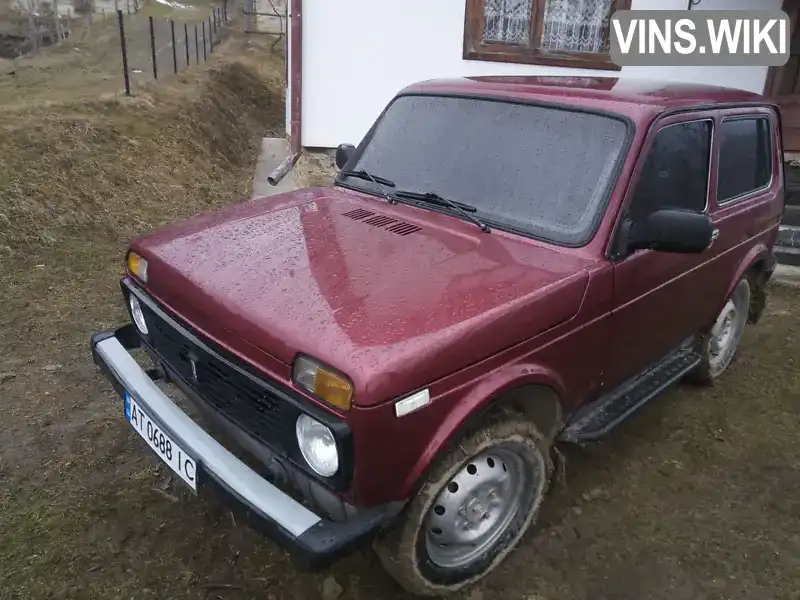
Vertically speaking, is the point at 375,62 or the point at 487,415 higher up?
the point at 375,62

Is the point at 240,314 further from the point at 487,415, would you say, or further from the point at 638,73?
the point at 638,73

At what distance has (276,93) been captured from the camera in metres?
15.9

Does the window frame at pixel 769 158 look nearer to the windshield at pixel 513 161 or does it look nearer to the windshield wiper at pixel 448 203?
the windshield at pixel 513 161

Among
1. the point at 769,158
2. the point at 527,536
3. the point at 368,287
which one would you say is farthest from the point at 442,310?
the point at 769,158

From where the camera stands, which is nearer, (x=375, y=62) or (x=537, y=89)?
(x=537, y=89)

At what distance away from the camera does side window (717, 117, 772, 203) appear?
139 inches

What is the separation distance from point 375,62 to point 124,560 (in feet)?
20.1

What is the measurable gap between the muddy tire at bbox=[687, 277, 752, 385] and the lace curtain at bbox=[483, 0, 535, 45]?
14.2 feet

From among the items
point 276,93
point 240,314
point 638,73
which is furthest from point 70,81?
point 240,314

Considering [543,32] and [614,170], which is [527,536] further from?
[543,32]

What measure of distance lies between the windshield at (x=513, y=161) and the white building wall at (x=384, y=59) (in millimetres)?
4251

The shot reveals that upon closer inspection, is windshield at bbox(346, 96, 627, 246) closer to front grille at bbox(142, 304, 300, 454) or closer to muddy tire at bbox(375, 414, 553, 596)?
muddy tire at bbox(375, 414, 553, 596)

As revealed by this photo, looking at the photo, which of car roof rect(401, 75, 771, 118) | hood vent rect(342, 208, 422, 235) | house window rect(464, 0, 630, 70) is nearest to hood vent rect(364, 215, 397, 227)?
hood vent rect(342, 208, 422, 235)

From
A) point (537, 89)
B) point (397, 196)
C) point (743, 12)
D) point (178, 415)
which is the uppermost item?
point (743, 12)
